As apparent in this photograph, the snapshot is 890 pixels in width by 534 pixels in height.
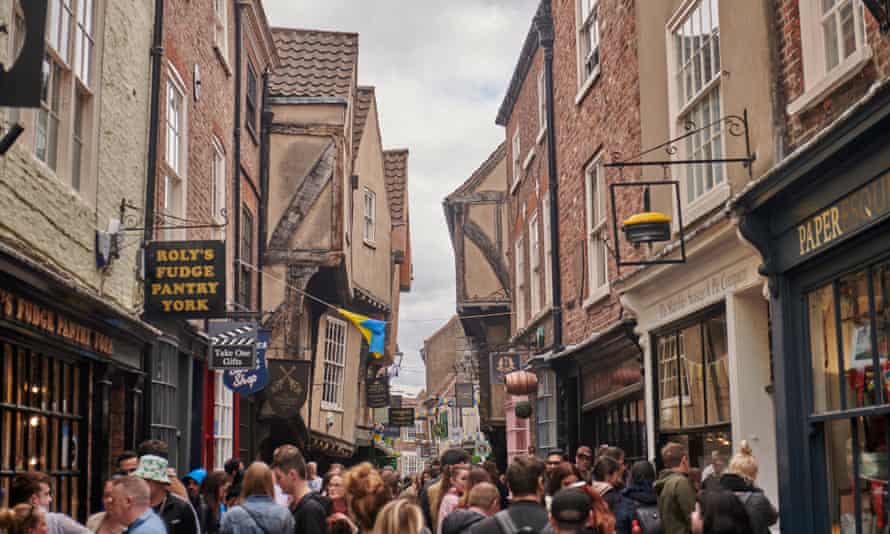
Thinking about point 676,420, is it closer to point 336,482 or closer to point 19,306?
point 336,482

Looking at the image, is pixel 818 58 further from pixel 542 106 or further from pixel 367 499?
pixel 542 106

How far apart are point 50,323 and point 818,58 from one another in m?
6.62

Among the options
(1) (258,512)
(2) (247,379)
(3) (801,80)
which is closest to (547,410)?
(2) (247,379)

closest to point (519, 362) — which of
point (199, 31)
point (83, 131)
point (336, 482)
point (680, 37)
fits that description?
point (199, 31)

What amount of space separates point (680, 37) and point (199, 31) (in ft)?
24.1

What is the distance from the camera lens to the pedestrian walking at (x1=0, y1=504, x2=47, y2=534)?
515 cm

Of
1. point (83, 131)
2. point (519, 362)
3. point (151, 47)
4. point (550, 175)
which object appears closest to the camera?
point (83, 131)

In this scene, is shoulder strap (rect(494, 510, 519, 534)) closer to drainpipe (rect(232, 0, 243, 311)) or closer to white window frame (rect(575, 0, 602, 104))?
white window frame (rect(575, 0, 602, 104))

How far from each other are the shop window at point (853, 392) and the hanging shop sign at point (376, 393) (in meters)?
21.5

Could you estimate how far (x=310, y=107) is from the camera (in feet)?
75.2

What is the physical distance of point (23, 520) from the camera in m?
5.24

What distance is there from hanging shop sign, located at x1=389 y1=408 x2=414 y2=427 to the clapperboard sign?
20.4 m

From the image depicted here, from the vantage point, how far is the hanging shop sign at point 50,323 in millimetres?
8438

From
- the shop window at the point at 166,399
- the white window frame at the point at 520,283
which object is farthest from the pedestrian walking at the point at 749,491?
the white window frame at the point at 520,283
